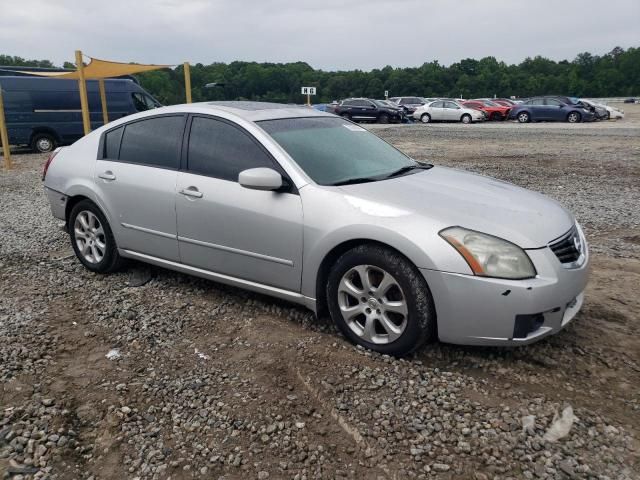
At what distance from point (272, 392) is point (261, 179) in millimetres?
1375

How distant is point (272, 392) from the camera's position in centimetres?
305

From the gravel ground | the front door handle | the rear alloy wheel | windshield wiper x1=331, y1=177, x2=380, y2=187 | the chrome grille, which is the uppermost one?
windshield wiper x1=331, y1=177, x2=380, y2=187

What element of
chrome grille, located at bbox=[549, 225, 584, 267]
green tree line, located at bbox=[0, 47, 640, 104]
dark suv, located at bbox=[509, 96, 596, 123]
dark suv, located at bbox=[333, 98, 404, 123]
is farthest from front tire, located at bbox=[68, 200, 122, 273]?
green tree line, located at bbox=[0, 47, 640, 104]

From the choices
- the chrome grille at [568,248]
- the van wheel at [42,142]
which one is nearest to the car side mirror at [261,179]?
the chrome grille at [568,248]

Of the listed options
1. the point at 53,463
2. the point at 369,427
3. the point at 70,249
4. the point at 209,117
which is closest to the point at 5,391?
the point at 53,463

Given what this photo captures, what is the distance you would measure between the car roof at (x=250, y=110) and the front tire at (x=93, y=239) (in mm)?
1084

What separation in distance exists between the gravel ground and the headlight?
0.63 m

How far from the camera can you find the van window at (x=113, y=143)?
15.8ft

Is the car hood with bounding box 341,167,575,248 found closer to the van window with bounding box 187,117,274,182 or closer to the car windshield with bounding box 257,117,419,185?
the car windshield with bounding box 257,117,419,185

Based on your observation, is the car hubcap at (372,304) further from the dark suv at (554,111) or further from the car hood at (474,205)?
the dark suv at (554,111)

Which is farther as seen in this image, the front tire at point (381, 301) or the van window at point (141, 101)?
the van window at point (141, 101)

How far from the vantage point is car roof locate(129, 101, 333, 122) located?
166 inches

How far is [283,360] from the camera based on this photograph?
342cm

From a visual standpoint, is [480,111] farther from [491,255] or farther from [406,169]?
[491,255]
